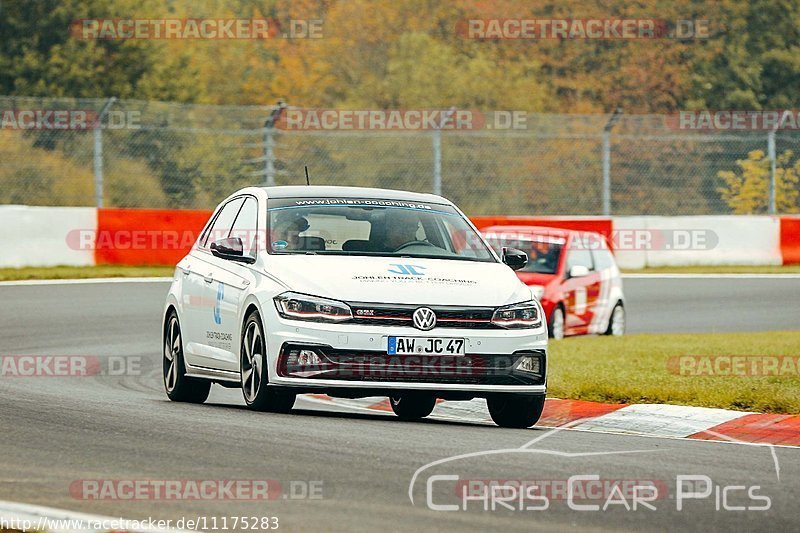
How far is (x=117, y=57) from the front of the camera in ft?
177

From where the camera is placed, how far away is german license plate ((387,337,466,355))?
32.4 ft

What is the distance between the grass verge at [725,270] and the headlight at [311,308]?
20919mm

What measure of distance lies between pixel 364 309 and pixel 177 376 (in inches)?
103

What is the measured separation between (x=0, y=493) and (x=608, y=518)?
2698 millimetres

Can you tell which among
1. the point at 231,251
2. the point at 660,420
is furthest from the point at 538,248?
the point at 231,251

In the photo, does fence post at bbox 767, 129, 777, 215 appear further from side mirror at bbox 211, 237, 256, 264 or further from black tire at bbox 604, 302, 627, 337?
side mirror at bbox 211, 237, 256, 264

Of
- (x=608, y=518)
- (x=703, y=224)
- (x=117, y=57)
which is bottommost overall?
(x=608, y=518)

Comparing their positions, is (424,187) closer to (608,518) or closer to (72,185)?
(72,185)

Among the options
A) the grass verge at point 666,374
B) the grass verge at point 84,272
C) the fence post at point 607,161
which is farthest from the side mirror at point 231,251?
the fence post at point 607,161

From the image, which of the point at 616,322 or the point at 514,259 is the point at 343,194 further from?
the point at 616,322

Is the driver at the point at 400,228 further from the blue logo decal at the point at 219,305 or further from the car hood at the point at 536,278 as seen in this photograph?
the car hood at the point at 536,278

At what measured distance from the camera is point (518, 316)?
10.3m

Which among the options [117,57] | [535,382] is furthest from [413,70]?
[535,382]

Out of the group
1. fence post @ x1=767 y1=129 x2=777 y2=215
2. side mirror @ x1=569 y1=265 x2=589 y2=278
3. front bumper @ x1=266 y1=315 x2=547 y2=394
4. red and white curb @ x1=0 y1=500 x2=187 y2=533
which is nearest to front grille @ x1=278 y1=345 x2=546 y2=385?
front bumper @ x1=266 y1=315 x2=547 y2=394
